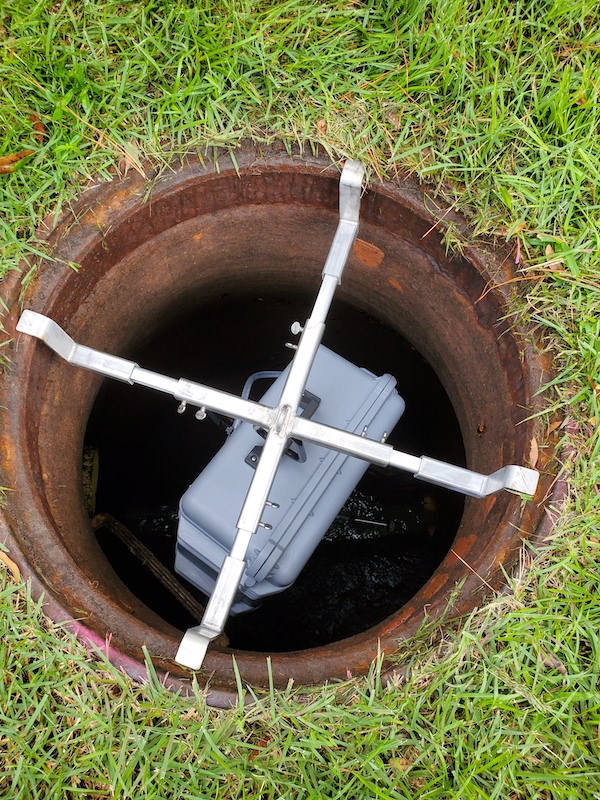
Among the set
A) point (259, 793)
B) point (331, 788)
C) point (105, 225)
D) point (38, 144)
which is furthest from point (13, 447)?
point (331, 788)

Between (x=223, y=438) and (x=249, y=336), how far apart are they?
0.56 metres

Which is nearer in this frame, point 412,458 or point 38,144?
point 412,458

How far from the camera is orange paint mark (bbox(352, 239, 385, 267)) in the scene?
5.60 ft

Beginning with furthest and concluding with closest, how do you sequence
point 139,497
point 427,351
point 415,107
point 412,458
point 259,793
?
point 139,497
point 427,351
point 415,107
point 412,458
point 259,793

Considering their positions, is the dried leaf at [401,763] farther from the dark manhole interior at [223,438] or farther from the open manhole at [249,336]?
the dark manhole interior at [223,438]

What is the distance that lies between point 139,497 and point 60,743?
1425mm

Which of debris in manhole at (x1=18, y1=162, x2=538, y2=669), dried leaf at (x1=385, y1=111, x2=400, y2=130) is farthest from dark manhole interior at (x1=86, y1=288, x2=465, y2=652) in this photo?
dried leaf at (x1=385, y1=111, x2=400, y2=130)

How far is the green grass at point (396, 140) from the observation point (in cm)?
129

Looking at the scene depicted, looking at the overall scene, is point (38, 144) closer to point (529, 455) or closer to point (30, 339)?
point (30, 339)

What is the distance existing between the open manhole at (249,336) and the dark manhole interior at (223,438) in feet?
0.04

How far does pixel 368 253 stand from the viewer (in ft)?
5.71

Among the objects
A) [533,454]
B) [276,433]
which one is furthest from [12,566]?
[533,454]

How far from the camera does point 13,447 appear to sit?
139cm

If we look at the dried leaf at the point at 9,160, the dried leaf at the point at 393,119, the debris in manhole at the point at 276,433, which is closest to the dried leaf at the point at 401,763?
the debris in manhole at the point at 276,433
